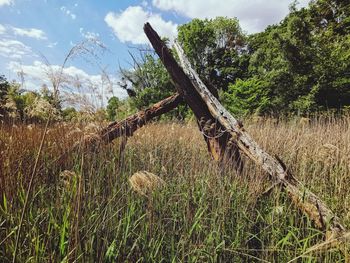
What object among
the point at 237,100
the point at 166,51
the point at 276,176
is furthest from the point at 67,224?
the point at 237,100

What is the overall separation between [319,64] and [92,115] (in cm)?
1869

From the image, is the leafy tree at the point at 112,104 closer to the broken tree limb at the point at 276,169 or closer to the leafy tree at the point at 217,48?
the broken tree limb at the point at 276,169

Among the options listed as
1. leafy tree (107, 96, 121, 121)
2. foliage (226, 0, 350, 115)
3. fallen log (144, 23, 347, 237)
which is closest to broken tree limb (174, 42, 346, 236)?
fallen log (144, 23, 347, 237)

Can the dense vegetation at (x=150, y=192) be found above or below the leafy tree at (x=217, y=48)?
below

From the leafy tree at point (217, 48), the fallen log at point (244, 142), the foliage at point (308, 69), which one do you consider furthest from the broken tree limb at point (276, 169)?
the leafy tree at point (217, 48)

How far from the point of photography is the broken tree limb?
84.7 inches

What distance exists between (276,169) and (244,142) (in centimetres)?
49

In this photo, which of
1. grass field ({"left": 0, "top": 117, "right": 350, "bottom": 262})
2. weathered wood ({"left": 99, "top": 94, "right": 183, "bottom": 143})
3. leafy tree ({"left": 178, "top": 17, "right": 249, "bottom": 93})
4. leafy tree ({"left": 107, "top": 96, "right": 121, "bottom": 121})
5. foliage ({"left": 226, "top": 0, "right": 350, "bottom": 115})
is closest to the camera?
grass field ({"left": 0, "top": 117, "right": 350, "bottom": 262})

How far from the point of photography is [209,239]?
1.91m

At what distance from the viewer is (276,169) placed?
268 cm

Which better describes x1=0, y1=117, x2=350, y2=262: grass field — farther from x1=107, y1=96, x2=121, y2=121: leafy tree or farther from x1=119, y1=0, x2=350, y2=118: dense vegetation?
x1=119, y1=0, x2=350, y2=118: dense vegetation

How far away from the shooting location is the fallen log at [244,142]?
2.20m

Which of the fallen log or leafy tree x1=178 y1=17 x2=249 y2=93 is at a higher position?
leafy tree x1=178 y1=17 x2=249 y2=93

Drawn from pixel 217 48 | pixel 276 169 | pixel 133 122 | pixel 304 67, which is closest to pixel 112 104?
pixel 133 122
